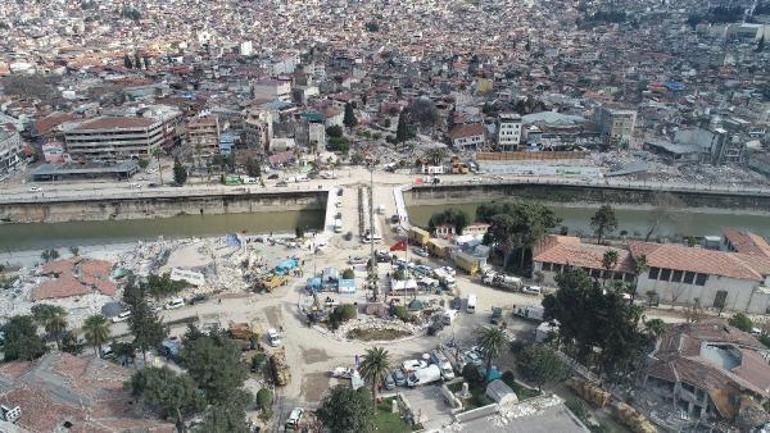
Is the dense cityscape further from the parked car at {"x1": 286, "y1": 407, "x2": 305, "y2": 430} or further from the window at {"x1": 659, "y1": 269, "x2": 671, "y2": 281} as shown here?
the window at {"x1": 659, "y1": 269, "x2": 671, "y2": 281}

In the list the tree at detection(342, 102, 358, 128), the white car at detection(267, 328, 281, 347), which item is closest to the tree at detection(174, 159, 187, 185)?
the tree at detection(342, 102, 358, 128)

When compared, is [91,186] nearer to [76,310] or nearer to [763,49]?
[76,310]

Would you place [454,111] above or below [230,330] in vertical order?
above

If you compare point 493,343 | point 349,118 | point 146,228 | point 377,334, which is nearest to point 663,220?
point 493,343

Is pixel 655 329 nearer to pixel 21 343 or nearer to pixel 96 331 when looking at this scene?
pixel 96 331

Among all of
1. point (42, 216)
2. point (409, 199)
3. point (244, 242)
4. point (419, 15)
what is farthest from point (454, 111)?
point (419, 15)

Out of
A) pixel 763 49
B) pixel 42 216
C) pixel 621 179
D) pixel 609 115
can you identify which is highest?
pixel 763 49
